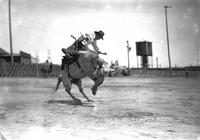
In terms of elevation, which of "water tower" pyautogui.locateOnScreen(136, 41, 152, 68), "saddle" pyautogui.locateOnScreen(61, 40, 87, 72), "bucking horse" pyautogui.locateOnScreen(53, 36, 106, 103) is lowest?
"bucking horse" pyautogui.locateOnScreen(53, 36, 106, 103)

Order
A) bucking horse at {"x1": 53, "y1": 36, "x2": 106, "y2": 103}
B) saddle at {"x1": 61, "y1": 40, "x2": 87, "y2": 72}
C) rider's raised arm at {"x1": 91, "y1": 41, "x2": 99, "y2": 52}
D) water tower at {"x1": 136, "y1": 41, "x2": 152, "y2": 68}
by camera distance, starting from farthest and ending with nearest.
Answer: water tower at {"x1": 136, "y1": 41, "x2": 152, "y2": 68}, saddle at {"x1": 61, "y1": 40, "x2": 87, "y2": 72}, bucking horse at {"x1": 53, "y1": 36, "x2": 106, "y2": 103}, rider's raised arm at {"x1": 91, "y1": 41, "x2": 99, "y2": 52}

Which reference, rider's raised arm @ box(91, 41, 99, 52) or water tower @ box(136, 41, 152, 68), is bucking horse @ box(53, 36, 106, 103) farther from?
water tower @ box(136, 41, 152, 68)

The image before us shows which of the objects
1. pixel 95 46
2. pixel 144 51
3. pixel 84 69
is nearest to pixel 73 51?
pixel 84 69

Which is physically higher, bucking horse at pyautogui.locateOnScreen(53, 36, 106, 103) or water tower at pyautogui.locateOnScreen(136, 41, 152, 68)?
water tower at pyautogui.locateOnScreen(136, 41, 152, 68)

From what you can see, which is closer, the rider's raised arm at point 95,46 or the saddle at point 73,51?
the rider's raised arm at point 95,46

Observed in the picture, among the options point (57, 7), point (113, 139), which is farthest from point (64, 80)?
point (113, 139)

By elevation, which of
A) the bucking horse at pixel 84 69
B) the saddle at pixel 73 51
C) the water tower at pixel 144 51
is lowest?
the bucking horse at pixel 84 69

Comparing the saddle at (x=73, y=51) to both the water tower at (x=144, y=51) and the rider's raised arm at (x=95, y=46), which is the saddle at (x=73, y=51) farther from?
the water tower at (x=144, y=51)

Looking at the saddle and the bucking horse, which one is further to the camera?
the saddle

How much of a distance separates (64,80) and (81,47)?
0.88 m

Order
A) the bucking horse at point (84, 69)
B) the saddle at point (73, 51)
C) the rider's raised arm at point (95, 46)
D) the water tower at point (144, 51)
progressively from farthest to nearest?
the water tower at point (144, 51) < the saddle at point (73, 51) < the bucking horse at point (84, 69) < the rider's raised arm at point (95, 46)

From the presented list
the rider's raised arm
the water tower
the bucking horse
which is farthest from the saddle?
the water tower

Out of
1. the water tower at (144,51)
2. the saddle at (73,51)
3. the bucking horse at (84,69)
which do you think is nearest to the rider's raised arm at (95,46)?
the bucking horse at (84,69)

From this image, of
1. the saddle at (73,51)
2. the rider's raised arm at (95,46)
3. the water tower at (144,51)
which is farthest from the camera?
the water tower at (144,51)
